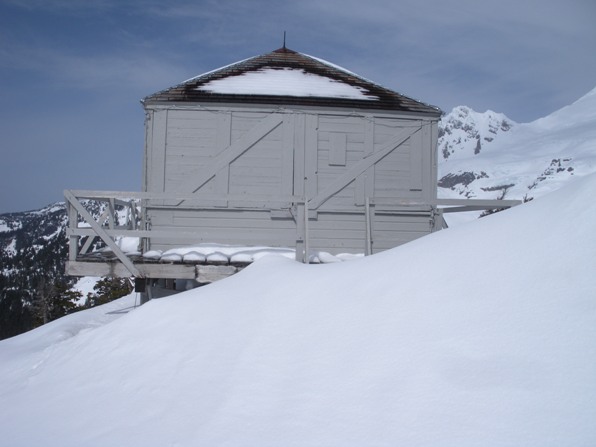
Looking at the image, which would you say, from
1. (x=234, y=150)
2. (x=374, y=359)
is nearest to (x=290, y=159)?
(x=234, y=150)

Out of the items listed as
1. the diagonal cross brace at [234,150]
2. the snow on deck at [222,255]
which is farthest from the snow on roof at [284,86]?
the snow on deck at [222,255]

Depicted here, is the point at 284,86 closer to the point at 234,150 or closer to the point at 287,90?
the point at 287,90

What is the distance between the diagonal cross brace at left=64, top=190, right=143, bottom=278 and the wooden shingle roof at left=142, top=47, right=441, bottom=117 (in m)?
2.97

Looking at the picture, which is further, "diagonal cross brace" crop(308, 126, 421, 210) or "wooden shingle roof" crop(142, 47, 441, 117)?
"diagonal cross brace" crop(308, 126, 421, 210)

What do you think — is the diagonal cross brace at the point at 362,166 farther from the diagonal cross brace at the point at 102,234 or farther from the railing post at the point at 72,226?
the railing post at the point at 72,226

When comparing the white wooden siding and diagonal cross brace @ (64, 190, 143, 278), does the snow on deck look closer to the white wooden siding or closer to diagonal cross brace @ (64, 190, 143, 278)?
diagonal cross brace @ (64, 190, 143, 278)

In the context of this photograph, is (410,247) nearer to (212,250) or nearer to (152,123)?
(212,250)

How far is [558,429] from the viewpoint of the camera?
8.70ft

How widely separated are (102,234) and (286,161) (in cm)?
395

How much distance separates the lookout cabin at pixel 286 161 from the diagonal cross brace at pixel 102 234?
1824 mm

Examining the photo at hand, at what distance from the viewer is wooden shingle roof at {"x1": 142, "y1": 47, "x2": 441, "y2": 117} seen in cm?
1023

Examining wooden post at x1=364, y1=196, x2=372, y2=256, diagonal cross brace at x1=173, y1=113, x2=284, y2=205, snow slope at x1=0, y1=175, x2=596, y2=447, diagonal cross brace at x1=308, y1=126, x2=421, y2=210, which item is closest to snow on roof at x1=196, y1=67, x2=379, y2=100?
diagonal cross brace at x1=173, y1=113, x2=284, y2=205

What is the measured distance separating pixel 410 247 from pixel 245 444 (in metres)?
2.91

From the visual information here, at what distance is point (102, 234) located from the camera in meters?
7.88
